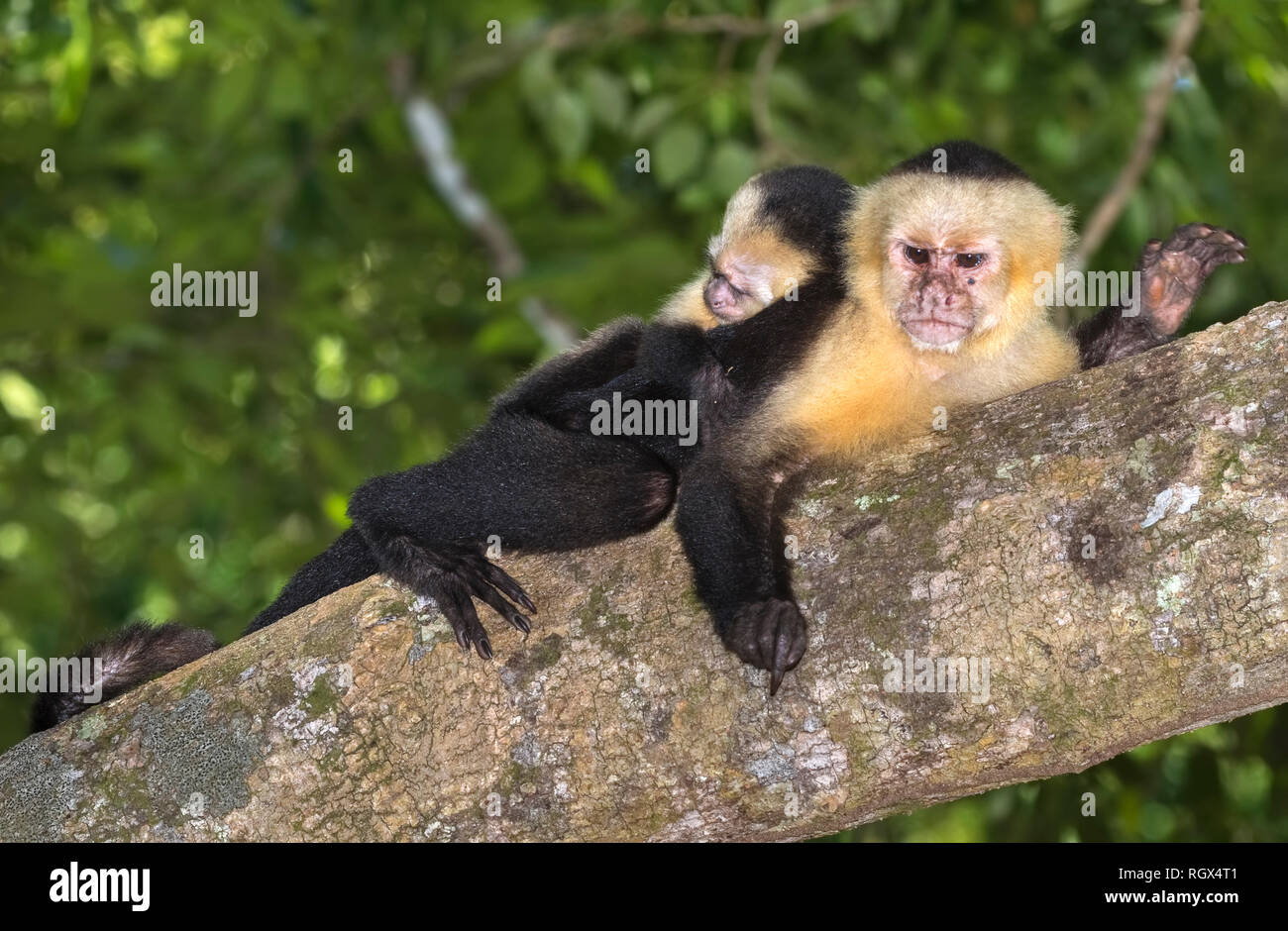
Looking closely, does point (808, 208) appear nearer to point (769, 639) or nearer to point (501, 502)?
point (501, 502)

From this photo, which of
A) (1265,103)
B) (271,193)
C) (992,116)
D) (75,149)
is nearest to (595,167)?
(271,193)

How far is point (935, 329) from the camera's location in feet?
10.7

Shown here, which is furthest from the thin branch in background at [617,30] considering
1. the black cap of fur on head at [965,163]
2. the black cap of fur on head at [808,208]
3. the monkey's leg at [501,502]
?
the monkey's leg at [501,502]

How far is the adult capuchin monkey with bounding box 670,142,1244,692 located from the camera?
126 inches

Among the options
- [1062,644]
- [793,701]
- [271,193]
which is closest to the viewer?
[1062,644]

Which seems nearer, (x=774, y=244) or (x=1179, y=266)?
(x=1179, y=266)

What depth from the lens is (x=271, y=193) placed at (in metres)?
6.07

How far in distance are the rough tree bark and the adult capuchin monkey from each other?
45cm

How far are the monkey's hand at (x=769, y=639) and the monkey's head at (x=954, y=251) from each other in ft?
3.44

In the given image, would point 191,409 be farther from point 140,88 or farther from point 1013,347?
point 1013,347

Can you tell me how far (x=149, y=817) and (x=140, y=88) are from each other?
16.7 feet

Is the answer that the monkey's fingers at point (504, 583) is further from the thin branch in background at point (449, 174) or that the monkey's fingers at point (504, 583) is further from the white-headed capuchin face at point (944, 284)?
the thin branch in background at point (449, 174)

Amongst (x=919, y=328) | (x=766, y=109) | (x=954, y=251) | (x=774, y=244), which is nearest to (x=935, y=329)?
(x=919, y=328)

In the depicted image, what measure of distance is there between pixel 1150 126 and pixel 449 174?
312 cm
